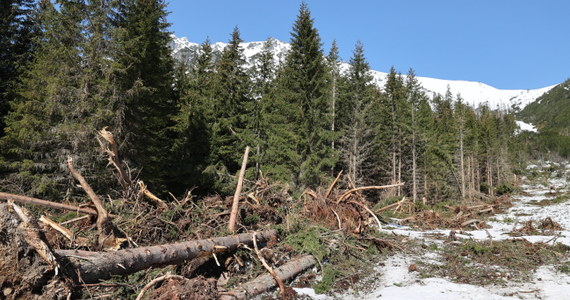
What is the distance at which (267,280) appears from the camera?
534 centimetres

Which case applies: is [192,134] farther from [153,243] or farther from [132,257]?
[132,257]

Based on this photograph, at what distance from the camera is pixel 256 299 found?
4859 mm

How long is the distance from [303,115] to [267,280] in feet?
58.7

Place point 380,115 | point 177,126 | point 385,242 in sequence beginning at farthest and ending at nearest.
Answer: point 380,115 → point 177,126 → point 385,242

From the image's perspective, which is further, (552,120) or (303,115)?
(552,120)

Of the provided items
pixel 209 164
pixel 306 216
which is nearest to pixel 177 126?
pixel 209 164

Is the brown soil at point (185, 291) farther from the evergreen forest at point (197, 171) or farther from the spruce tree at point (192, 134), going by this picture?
the spruce tree at point (192, 134)

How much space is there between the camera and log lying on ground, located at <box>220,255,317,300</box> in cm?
467

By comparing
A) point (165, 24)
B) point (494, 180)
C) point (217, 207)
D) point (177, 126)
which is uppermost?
point (165, 24)

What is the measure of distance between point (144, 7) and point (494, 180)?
67156 millimetres

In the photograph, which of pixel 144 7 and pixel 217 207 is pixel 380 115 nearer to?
pixel 144 7

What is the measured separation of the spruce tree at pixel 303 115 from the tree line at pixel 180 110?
88 millimetres

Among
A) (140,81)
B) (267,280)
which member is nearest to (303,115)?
(140,81)

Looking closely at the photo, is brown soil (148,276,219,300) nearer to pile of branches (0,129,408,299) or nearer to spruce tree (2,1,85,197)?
pile of branches (0,129,408,299)
